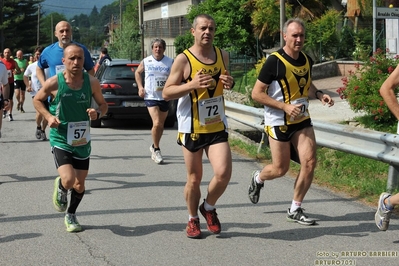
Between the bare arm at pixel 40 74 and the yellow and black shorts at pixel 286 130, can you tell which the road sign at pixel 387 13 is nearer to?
the bare arm at pixel 40 74

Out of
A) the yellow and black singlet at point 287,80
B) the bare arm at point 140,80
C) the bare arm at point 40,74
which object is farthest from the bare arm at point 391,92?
the bare arm at point 140,80

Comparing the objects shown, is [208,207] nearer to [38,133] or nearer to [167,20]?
[38,133]

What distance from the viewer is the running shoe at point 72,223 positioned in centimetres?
727

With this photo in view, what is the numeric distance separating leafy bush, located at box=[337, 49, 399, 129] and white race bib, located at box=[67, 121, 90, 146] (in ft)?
24.7

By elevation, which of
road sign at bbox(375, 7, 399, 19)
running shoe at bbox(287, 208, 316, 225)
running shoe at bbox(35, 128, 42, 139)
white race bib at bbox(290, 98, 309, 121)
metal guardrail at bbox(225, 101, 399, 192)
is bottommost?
running shoe at bbox(287, 208, 316, 225)

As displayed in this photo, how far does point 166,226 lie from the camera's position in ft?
24.6

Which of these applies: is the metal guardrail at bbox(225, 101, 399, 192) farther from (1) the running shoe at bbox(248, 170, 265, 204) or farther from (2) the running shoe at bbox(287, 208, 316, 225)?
(1) the running shoe at bbox(248, 170, 265, 204)

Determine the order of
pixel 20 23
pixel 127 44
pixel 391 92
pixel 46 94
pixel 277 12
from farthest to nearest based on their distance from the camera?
pixel 20 23 < pixel 127 44 < pixel 277 12 < pixel 46 94 < pixel 391 92

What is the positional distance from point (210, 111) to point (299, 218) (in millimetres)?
1458

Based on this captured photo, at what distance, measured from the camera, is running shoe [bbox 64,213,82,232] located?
23.8ft

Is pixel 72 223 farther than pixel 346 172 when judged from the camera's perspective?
No

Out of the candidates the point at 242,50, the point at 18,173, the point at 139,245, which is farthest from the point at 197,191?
the point at 242,50

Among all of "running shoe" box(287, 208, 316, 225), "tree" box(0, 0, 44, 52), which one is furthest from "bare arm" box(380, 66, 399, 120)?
"tree" box(0, 0, 44, 52)

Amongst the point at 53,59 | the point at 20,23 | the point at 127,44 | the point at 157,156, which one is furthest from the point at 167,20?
the point at 53,59
